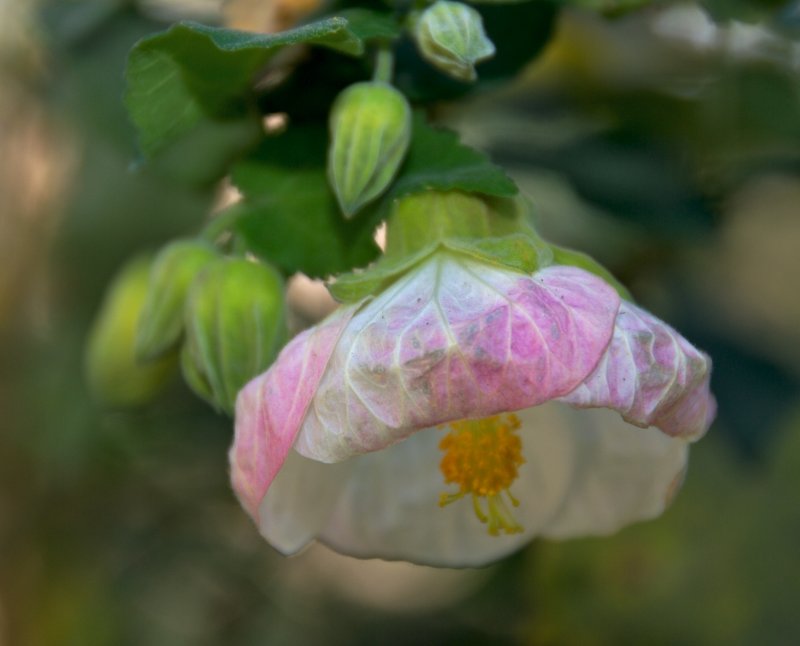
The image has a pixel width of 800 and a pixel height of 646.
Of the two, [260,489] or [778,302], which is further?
[778,302]

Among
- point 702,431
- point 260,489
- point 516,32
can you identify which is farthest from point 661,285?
point 260,489

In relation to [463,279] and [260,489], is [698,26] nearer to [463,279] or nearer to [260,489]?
[463,279]

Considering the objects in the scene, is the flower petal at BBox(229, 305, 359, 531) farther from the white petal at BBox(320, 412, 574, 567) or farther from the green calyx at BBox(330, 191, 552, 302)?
the white petal at BBox(320, 412, 574, 567)

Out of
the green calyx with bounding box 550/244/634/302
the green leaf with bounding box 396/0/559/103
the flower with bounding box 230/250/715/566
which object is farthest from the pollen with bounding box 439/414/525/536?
the green leaf with bounding box 396/0/559/103

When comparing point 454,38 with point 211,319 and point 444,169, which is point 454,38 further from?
point 211,319

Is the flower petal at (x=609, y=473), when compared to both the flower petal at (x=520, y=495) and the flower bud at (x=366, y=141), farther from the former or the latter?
the flower bud at (x=366, y=141)

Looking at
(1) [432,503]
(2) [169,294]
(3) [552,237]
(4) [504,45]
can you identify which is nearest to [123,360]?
(2) [169,294]

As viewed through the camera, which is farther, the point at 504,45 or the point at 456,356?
the point at 504,45

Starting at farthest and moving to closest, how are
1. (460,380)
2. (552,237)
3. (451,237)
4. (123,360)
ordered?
1. (552,237)
2. (123,360)
3. (451,237)
4. (460,380)
